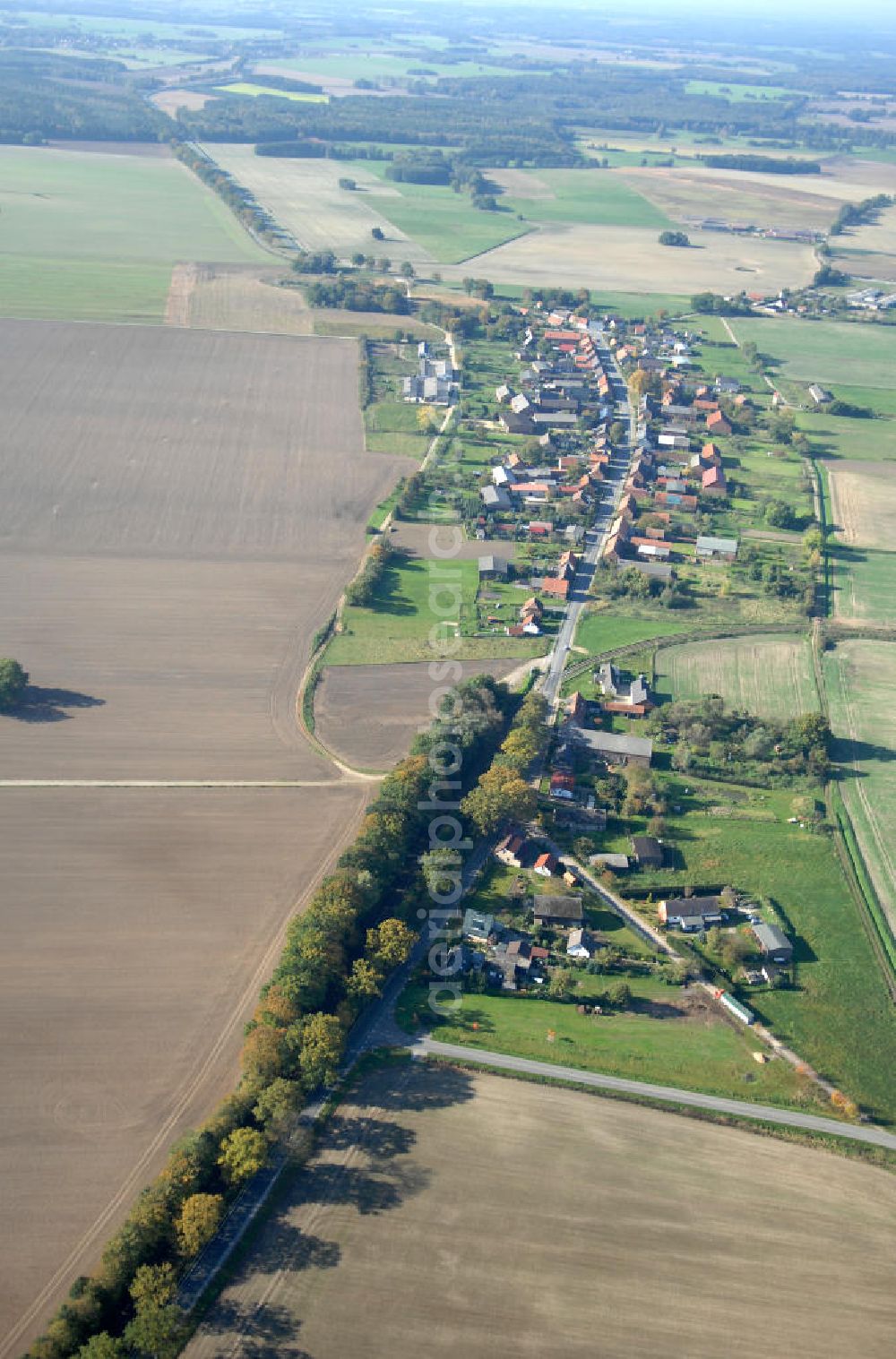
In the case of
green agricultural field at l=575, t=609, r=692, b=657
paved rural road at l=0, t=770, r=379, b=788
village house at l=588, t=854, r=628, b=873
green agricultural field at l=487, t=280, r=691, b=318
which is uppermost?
green agricultural field at l=487, t=280, r=691, b=318

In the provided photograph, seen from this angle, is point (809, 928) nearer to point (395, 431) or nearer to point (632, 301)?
point (395, 431)

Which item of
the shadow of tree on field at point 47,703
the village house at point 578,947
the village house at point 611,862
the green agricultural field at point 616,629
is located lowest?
the village house at point 578,947

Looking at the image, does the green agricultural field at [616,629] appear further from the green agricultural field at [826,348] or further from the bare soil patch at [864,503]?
the green agricultural field at [826,348]

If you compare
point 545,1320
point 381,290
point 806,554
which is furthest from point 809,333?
point 545,1320

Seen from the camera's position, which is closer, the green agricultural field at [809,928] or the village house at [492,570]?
the green agricultural field at [809,928]

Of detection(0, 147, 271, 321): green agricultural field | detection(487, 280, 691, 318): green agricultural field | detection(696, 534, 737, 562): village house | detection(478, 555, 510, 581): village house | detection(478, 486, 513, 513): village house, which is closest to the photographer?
detection(478, 555, 510, 581): village house

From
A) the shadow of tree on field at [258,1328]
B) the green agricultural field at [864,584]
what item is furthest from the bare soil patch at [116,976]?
the green agricultural field at [864,584]

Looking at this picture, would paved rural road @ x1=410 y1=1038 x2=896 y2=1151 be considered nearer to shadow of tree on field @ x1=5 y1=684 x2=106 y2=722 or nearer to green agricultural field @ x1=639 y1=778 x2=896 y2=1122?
green agricultural field @ x1=639 y1=778 x2=896 y2=1122

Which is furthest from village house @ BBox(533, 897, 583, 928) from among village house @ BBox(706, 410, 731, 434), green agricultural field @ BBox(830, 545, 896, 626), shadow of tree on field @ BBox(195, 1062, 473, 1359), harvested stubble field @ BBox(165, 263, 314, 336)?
harvested stubble field @ BBox(165, 263, 314, 336)
